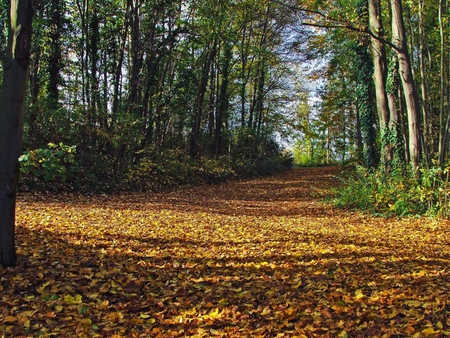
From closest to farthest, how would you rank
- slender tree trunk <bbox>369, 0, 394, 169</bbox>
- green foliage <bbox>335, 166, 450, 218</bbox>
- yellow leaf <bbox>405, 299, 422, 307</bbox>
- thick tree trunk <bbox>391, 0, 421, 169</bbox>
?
yellow leaf <bbox>405, 299, 422, 307</bbox>
green foliage <bbox>335, 166, 450, 218</bbox>
thick tree trunk <bbox>391, 0, 421, 169</bbox>
slender tree trunk <bbox>369, 0, 394, 169</bbox>

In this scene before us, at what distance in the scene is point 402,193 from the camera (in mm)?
7613

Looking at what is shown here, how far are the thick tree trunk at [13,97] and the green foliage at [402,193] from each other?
7.32m

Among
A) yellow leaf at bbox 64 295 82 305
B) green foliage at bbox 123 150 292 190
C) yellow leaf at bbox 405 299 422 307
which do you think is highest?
green foliage at bbox 123 150 292 190

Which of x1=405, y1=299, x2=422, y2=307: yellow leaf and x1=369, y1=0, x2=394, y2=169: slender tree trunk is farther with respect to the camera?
x1=369, y1=0, x2=394, y2=169: slender tree trunk

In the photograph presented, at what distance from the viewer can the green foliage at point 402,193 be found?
6988 mm

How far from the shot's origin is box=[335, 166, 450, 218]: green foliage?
6.99 metres

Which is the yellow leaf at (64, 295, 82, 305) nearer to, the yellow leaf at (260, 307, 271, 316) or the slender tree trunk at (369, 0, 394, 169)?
the yellow leaf at (260, 307, 271, 316)

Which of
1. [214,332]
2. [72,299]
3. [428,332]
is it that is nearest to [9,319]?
[72,299]

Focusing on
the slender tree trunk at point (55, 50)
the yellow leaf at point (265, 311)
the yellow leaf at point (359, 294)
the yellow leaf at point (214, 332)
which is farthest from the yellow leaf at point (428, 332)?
the slender tree trunk at point (55, 50)

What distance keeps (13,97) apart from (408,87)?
26.9 feet

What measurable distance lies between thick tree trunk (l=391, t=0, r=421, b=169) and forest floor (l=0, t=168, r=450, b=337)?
2.15 meters

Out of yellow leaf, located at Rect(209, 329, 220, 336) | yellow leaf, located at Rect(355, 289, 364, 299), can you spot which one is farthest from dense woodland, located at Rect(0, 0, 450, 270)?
yellow leaf, located at Rect(355, 289, 364, 299)

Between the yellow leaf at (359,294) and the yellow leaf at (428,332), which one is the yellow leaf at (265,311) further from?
the yellow leaf at (428,332)

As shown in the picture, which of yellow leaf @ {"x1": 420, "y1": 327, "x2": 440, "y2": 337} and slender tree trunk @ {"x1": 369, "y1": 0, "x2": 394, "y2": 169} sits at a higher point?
slender tree trunk @ {"x1": 369, "y1": 0, "x2": 394, "y2": 169}
